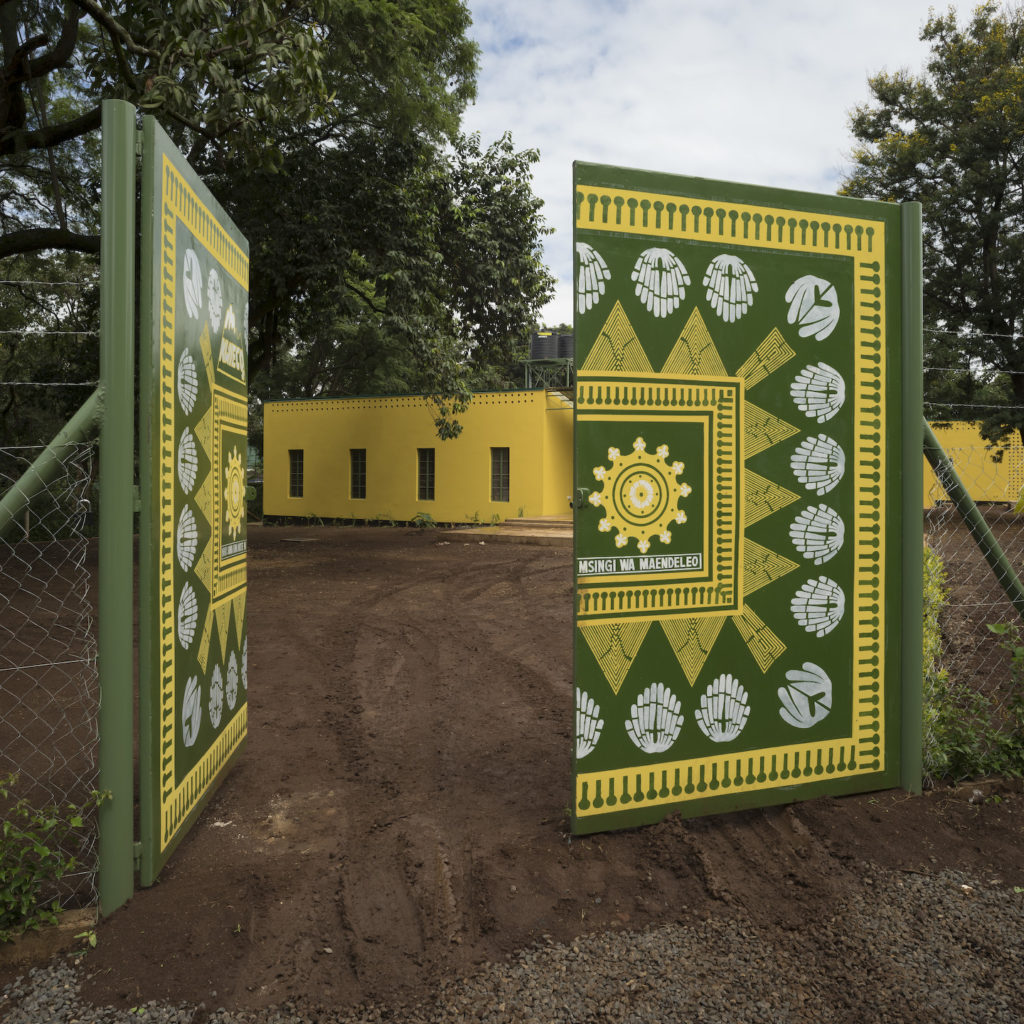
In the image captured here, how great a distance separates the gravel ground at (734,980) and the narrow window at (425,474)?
1909cm

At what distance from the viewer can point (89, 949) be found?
8.27ft

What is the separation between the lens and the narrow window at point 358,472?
74.6ft

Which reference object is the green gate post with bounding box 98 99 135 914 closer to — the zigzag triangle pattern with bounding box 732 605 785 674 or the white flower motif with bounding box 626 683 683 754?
the white flower motif with bounding box 626 683 683 754

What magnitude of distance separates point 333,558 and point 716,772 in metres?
11.8

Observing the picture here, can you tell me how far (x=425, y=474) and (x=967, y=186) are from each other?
1411 centimetres

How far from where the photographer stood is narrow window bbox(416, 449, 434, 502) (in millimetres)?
21594

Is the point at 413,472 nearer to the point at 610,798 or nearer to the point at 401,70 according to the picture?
the point at 401,70

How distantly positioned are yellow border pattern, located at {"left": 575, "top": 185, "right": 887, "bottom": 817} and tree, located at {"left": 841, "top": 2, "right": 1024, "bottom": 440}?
16.0 meters

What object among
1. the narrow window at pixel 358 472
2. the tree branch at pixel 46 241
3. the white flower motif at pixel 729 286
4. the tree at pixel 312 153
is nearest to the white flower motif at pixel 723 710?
the white flower motif at pixel 729 286

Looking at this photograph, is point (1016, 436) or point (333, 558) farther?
point (1016, 436)

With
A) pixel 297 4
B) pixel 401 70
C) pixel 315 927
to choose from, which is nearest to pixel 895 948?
pixel 315 927

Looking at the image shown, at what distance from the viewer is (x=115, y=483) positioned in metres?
2.67

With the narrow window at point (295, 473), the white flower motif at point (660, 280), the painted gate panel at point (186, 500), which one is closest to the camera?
the painted gate panel at point (186, 500)

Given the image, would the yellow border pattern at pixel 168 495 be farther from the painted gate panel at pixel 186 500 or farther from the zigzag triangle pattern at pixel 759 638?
the zigzag triangle pattern at pixel 759 638
